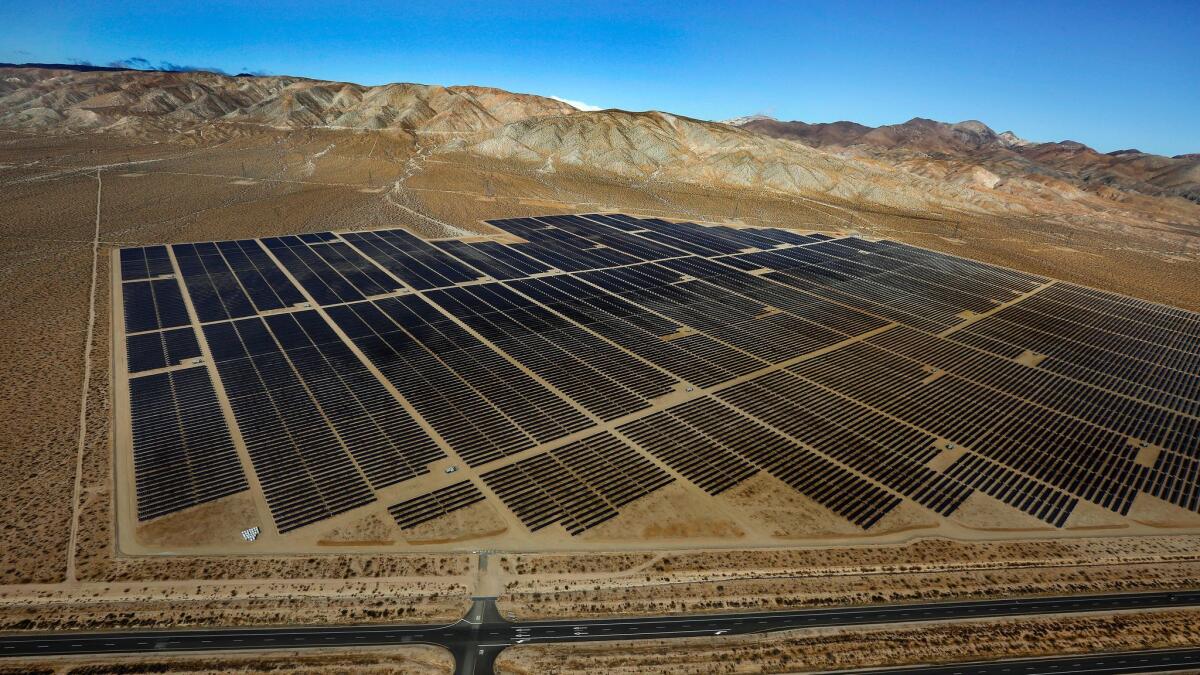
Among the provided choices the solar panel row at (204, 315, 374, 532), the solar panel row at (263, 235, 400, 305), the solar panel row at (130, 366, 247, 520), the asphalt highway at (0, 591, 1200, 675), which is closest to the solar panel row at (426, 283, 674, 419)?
the solar panel row at (263, 235, 400, 305)

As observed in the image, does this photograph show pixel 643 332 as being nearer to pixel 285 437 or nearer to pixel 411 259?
pixel 285 437

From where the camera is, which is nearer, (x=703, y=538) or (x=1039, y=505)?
(x=703, y=538)

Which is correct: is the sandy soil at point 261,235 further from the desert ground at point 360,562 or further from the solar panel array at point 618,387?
the solar panel array at point 618,387

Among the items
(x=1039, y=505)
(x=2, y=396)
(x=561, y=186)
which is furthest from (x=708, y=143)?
(x=2, y=396)

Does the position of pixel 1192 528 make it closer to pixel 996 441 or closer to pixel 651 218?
pixel 996 441

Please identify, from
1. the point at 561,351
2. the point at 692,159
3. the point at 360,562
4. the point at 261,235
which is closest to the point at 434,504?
the point at 360,562

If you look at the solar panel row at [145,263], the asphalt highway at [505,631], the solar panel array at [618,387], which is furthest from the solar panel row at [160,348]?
the asphalt highway at [505,631]
